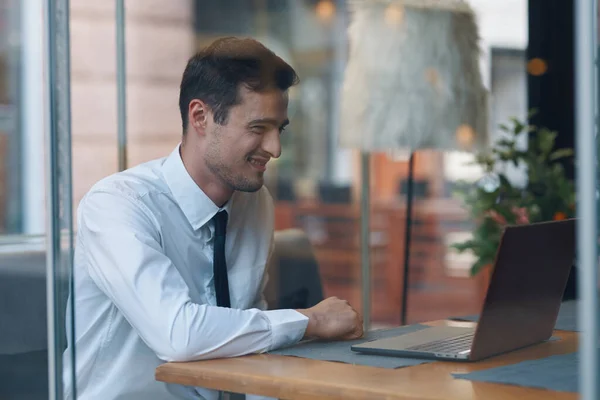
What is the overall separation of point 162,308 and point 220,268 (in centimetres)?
39

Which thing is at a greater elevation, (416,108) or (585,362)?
(416,108)

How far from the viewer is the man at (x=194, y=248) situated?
1782 millimetres

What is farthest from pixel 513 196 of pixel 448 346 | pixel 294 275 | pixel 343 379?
pixel 343 379

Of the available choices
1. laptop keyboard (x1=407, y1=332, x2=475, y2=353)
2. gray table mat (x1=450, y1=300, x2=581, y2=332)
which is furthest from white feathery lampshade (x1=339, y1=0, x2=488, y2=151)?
laptop keyboard (x1=407, y1=332, x2=475, y2=353)

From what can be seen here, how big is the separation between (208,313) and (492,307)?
516 mm

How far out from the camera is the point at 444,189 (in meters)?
4.98

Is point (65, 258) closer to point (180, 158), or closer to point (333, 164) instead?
point (180, 158)

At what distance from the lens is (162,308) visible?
1757mm

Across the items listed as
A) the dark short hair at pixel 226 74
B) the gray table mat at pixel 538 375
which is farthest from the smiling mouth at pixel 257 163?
the gray table mat at pixel 538 375

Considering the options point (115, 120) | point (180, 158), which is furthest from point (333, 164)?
point (180, 158)

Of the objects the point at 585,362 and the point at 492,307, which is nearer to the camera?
the point at 585,362

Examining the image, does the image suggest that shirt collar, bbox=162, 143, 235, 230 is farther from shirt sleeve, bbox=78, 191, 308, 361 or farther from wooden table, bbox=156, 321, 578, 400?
wooden table, bbox=156, 321, 578, 400

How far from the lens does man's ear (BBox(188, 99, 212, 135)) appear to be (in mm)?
2164

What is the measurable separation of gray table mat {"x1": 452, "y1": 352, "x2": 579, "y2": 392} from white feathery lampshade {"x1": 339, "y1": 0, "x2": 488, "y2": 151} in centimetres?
182
